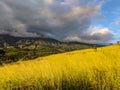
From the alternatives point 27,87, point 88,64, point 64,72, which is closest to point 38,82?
point 27,87

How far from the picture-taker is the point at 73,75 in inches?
301

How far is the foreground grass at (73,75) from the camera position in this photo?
6.47 meters

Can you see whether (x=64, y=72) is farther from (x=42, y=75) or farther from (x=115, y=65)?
(x=115, y=65)

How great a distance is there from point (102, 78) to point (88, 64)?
157 cm

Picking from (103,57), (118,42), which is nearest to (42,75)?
(103,57)

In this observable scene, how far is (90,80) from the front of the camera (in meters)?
6.72

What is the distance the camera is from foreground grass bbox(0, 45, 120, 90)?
6468 mm

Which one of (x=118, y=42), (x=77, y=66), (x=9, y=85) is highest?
(x=118, y=42)

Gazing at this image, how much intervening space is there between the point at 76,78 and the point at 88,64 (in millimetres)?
846

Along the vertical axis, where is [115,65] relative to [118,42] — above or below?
below

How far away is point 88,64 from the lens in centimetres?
802

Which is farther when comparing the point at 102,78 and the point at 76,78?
the point at 76,78

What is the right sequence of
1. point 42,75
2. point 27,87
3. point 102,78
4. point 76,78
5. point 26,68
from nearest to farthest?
point 102,78 < point 76,78 < point 27,87 < point 42,75 < point 26,68

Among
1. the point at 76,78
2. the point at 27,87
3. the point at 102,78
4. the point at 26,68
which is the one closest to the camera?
the point at 102,78
